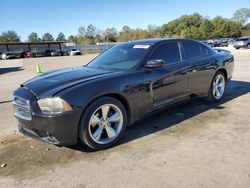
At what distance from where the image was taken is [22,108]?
3.92 meters

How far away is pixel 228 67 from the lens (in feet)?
22.0

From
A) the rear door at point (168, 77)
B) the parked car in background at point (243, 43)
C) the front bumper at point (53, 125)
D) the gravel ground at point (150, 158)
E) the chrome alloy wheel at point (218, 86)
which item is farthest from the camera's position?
the parked car in background at point (243, 43)

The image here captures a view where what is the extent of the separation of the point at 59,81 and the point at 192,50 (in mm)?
3030

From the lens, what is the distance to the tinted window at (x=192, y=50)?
555 centimetres

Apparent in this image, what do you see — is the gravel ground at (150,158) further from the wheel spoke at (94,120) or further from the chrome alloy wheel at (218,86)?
the chrome alloy wheel at (218,86)

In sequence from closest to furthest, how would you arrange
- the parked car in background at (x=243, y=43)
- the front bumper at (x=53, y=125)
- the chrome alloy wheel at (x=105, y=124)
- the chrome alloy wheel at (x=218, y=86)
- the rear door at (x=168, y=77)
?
the front bumper at (x=53, y=125), the chrome alloy wheel at (x=105, y=124), the rear door at (x=168, y=77), the chrome alloy wheel at (x=218, y=86), the parked car in background at (x=243, y=43)

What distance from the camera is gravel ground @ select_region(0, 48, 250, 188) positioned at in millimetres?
3113

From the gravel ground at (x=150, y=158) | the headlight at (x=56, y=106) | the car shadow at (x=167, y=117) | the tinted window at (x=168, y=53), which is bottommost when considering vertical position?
the gravel ground at (x=150, y=158)

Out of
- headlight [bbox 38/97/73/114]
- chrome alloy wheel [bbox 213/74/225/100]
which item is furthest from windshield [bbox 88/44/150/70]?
chrome alloy wheel [bbox 213/74/225/100]

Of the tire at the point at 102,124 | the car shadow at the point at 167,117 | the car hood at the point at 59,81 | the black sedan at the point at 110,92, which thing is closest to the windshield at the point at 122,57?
the black sedan at the point at 110,92

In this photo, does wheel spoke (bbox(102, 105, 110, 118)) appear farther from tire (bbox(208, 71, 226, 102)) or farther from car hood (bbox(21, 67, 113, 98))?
tire (bbox(208, 71, 226, 102))

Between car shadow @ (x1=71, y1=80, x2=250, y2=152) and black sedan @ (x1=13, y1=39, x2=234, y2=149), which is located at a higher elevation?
black sedan @ (x1=13, y1=39, x2=234, y2=149)

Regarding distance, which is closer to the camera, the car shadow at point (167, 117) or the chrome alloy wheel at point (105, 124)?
the chrome alloy wheel at point (105, 124)

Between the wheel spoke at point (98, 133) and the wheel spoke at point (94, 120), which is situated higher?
the wheel spoke at point (94, 120)
